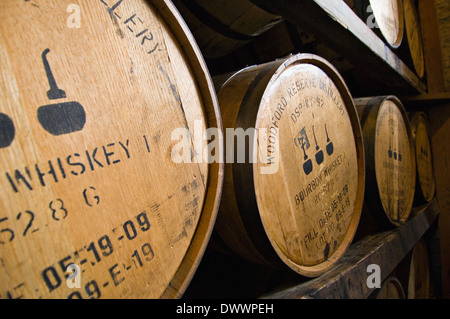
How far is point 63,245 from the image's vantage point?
480 mm

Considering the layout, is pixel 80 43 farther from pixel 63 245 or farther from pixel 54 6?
pixel 63 245

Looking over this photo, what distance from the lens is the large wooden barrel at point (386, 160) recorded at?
1624mm

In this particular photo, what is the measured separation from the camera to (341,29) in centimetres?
132

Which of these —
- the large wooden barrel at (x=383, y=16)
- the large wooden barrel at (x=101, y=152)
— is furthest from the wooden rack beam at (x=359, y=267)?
the large wooden barrel at (x=383, y=16)

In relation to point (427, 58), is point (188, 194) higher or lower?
lower

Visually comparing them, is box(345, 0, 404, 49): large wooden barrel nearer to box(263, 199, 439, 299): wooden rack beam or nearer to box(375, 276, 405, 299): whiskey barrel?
box(263, 199, 439, 299): wooden rack beam

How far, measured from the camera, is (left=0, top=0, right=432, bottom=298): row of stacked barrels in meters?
0.45

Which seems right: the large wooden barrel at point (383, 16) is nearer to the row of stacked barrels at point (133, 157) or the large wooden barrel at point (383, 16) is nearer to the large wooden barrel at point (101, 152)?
the row of stacked barrels at point (133, 157)

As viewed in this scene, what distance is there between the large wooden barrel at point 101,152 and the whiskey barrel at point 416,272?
2.24 m

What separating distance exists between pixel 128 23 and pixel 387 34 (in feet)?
6.65

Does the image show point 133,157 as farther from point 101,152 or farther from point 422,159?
point 422,159

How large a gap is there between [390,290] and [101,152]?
1.97m

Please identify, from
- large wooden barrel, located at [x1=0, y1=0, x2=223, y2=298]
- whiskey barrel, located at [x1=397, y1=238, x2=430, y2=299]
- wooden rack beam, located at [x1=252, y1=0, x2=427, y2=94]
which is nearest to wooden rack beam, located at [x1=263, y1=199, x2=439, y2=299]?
whiskey barrel, located at [x1=397, y1=238, x2=430, y2=299]
